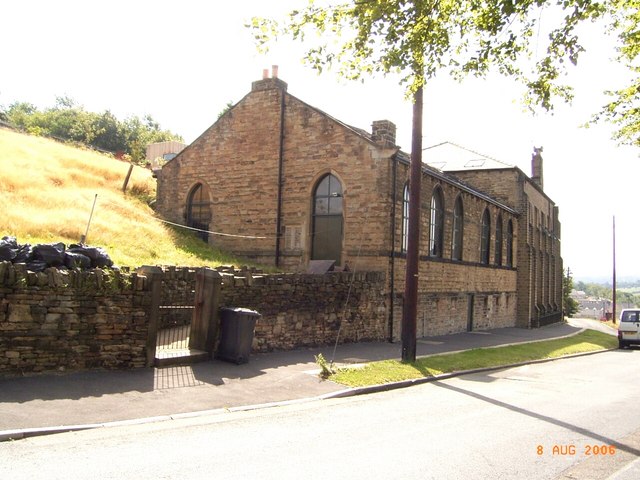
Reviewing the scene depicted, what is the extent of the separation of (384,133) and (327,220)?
3773 mm

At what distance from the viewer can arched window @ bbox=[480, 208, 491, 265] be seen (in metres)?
27.2

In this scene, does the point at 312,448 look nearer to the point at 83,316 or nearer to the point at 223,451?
the point at 223,451

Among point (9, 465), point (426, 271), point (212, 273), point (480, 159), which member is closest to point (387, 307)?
point (426, 271)

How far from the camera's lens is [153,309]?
10148 millimetres

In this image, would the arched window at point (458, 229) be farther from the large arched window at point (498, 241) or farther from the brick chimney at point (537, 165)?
the brick chimney at point (537, 165)

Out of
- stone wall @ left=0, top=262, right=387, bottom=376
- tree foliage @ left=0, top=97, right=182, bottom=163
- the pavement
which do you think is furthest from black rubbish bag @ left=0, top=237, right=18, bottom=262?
tree foliage @ left=0, top=97, right=182, bottom=163

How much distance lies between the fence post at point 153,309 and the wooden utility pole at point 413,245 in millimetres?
5891

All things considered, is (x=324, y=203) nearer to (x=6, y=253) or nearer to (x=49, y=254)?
(x=49, y=254)

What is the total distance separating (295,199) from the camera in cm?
2062

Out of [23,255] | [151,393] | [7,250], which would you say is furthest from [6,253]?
[151,393]

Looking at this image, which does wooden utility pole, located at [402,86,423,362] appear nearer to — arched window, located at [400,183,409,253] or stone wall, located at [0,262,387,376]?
stone wall, located at [0,262,387,376]

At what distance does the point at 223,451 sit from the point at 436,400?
496 cm

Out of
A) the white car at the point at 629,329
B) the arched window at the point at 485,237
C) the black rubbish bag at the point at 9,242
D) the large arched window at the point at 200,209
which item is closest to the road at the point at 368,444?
the black rubbish bag at the point at 9,242

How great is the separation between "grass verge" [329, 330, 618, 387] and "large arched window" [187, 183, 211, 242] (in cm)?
1213
